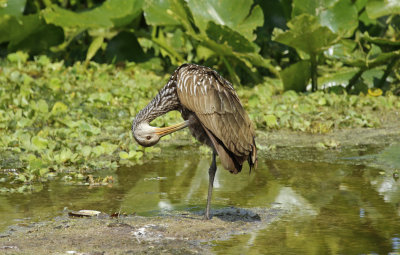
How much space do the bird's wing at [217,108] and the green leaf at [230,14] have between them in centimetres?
467

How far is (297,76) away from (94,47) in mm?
3175

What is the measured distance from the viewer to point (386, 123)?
8680mm

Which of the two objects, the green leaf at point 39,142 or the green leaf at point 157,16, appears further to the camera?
the green leaf at point 157,16

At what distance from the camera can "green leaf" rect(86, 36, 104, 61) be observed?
10875mm

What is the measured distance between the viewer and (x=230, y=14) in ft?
32.5

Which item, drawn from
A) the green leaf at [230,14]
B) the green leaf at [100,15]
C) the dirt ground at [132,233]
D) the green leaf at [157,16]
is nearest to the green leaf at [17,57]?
the green leaf at [100,15]

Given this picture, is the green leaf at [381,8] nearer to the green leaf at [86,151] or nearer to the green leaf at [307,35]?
the green leaf at [307,35]

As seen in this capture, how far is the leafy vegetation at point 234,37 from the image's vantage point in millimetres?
9352

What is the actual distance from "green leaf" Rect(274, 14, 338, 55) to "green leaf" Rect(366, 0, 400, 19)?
5.83 feet

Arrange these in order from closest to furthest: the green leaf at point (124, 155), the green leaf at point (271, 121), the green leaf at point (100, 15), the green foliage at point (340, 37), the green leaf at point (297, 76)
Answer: the green leaf at point (124, 155) → the green leaf at point (271, 121) → the green foliage at point (340, 37) → the green leaf at point (297, 76) → the green leaf at point (100, 15)

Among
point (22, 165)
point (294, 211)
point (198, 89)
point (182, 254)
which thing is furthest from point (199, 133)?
point (22, 165)

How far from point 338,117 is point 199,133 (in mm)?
3872

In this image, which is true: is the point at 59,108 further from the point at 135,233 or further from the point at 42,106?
the point at 135,233

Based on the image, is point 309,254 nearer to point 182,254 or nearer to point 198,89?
point 182,254
